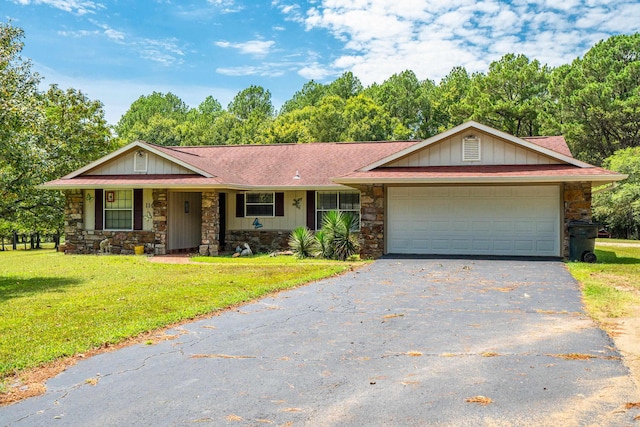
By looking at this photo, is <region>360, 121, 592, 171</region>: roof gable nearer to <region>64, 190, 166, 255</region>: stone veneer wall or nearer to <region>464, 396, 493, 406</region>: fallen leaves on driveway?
<region>64, 190, 166, 255</region>: stone veneer wall

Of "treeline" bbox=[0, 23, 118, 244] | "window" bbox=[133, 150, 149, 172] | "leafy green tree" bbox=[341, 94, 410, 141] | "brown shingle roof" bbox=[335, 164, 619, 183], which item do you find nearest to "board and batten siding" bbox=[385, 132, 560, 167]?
"brown shingle roof" bbox=[335, 164, 619, 183]

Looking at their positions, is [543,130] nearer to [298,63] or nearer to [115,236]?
[298,63]

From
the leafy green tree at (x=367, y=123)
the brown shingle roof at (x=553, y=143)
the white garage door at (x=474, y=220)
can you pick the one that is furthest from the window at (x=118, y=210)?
the leafy green tree at (x=367, y=123)

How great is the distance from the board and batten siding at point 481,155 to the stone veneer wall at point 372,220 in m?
1.16

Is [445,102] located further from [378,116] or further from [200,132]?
[200,132]

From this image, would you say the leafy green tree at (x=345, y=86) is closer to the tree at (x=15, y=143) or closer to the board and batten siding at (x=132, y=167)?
the board and batten siding at (x=132, y=167)

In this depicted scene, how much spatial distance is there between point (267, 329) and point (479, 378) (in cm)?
301

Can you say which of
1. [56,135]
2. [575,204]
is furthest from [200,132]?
[575,204]

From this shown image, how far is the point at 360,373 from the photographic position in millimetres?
5219

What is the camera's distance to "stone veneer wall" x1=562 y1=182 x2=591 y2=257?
15.7m

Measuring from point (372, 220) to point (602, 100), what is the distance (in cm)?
2536

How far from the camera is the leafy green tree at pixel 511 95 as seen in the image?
39.8 meters

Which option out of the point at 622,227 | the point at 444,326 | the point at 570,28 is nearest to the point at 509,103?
the point at 570,28

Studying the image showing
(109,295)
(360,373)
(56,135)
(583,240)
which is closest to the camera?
(360,373)
